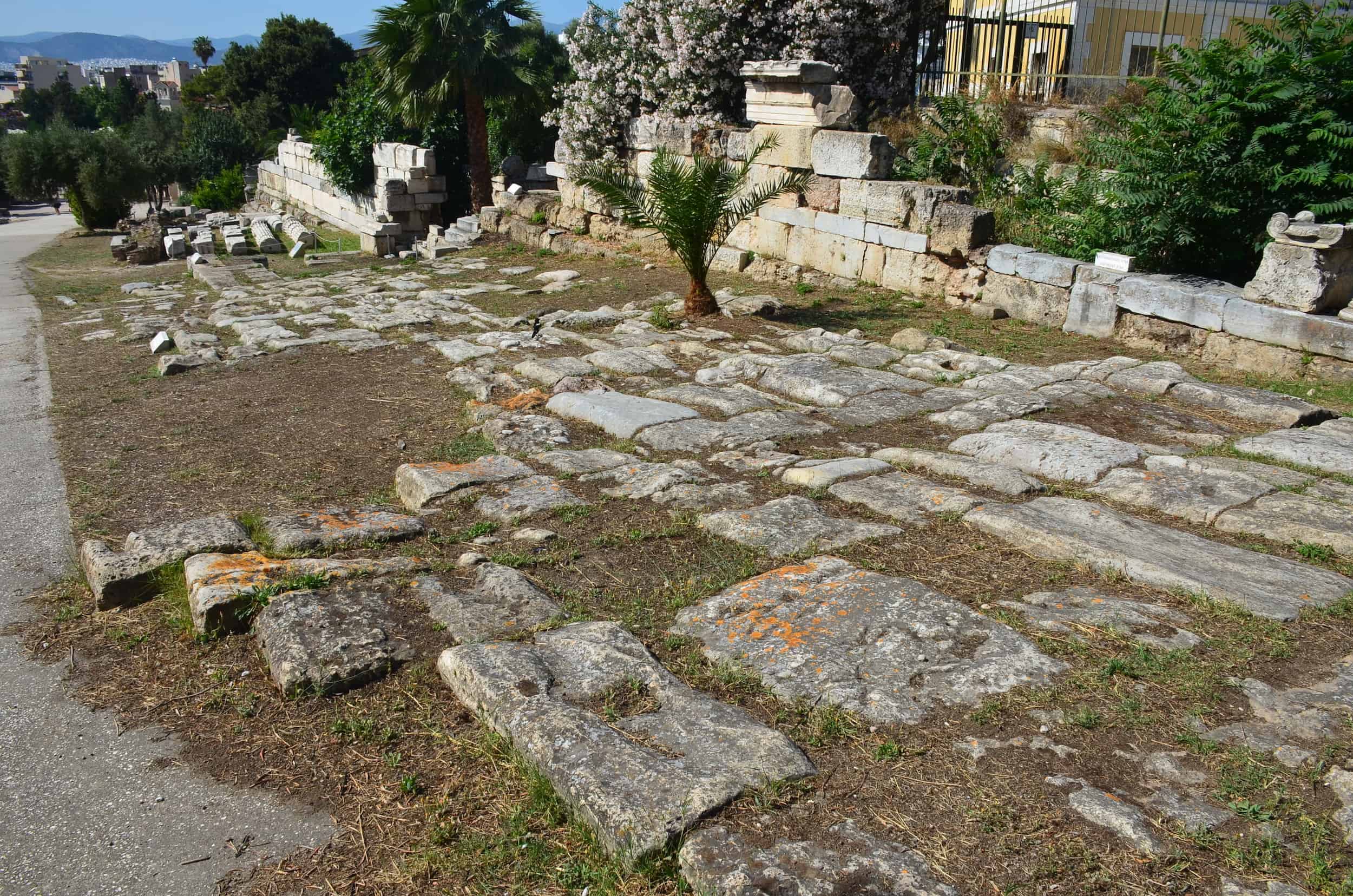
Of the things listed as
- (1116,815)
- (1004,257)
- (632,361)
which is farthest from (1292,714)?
(1004,257)

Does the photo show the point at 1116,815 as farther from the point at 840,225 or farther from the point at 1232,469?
the point at 840,225

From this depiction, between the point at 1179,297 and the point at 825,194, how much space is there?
14.5 ft

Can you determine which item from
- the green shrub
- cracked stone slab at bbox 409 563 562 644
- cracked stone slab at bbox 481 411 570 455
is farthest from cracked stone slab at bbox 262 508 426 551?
the green shrub

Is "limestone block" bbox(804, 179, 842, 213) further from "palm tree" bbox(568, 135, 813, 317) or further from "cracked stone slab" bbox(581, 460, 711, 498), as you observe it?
"cracked stone slab" bbox(581, 460, 711, 498)

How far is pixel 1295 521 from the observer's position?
176 inches

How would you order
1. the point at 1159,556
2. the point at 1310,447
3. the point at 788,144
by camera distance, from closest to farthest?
1. the point at 1159,556
2. the point at 1310,447
3. the point at 788,144

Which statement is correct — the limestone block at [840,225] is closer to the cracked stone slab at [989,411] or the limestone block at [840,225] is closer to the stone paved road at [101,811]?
the cracked stone slab at [989,411]

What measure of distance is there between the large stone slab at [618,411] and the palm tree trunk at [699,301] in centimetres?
286

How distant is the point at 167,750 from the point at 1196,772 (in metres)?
3.25

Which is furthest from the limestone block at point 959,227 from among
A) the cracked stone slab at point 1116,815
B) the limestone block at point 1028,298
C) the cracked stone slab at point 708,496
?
the cracked stone slab at point 1116,815

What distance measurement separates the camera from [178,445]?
6359 mm

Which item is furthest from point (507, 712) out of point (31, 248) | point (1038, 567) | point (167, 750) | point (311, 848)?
point (31, 248)

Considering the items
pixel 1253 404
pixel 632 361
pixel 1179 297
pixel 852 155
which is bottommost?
pixel 632 361

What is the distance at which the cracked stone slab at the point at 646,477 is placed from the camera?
5.19 meters
